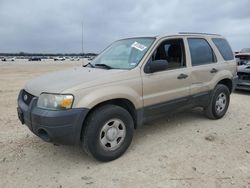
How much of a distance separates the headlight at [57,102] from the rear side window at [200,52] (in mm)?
2733

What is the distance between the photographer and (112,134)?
3.85m

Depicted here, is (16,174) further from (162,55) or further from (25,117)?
(162,55)

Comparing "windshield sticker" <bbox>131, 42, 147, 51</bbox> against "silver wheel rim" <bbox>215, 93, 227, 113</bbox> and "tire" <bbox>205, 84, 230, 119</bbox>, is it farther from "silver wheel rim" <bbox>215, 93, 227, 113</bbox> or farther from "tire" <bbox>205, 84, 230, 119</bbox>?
"silver wheel rim" <bbox>215, 93, 227, 113</bbox>

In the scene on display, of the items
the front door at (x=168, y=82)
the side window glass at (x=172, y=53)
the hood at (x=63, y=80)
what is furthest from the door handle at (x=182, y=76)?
the hood at (x=63, y=80)

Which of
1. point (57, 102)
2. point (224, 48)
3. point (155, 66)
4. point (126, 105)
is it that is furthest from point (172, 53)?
point (57, 102)

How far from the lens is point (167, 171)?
11.6ft

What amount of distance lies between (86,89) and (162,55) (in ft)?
5.83

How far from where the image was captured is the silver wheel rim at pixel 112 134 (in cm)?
377

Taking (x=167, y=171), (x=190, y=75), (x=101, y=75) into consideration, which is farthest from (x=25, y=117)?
(x=190, y=75)

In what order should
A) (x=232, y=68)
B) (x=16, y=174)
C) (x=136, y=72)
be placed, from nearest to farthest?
(x=16, y=174), (x=136, y=72), (x=232, y=68)

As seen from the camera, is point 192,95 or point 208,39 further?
point 208,39

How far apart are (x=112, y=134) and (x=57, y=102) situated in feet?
3.19

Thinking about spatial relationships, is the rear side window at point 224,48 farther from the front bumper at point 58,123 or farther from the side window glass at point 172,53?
the front bumper at point 58,123

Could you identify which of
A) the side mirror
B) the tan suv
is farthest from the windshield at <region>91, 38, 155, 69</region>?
the side mirror
